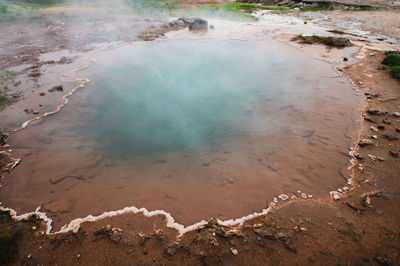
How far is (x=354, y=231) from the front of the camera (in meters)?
2.62

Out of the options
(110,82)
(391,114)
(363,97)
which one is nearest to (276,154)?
(391,114)

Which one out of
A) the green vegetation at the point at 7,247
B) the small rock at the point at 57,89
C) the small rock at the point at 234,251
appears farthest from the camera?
the small rock at the point at 57,89

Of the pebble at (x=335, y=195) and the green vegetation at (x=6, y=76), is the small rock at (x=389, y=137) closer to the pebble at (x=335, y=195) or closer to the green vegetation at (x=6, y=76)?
the pebble at (x=335, y=195)

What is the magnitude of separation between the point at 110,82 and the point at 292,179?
20.9 ft

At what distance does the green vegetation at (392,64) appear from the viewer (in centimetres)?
700

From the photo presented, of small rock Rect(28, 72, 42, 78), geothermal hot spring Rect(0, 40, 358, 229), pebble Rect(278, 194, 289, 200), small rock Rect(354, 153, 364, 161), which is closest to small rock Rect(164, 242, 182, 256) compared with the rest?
geothermal hot spring Rect(0, 40, 358, 229)

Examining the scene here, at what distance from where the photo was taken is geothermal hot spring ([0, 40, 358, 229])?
327cm

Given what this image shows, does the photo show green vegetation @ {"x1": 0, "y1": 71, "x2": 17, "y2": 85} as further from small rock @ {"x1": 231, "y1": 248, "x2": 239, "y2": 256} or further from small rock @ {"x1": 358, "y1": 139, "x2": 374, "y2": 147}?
small rock @ {"x1": 358, "y1": 139, "x2": 374, "y2": 147}

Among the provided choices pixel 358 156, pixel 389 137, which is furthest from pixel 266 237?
pixel 389 137

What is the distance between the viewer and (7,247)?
2.45m

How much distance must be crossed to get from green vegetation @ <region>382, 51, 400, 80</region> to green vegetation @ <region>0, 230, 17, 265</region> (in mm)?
10594

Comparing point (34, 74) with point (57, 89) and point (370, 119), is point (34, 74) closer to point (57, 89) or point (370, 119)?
point (57, 89)

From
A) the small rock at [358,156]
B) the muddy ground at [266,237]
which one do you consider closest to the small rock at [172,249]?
the muddy ground at [266,237]

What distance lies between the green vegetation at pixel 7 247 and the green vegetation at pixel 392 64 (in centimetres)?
1059
